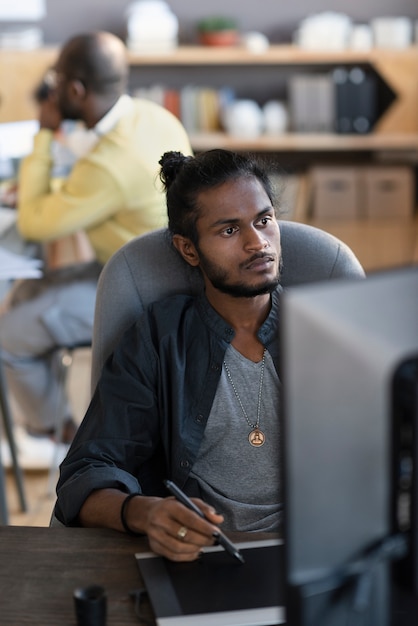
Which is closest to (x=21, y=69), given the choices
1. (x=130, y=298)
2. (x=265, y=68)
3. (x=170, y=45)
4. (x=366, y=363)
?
(x=170, y=45)

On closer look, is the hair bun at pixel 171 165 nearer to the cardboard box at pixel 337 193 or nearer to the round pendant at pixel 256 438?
the round pendant at pixel 256 438

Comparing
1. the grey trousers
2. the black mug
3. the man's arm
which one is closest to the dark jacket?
the man's arm

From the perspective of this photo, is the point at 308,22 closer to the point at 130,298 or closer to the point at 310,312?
the point at 130,298

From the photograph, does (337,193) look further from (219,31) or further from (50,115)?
(50,115)

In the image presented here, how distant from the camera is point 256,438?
5.22ft

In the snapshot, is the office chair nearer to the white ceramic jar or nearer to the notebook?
the notebook

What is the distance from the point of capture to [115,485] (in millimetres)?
1434

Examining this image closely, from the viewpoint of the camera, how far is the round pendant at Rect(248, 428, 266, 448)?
5.22 ft

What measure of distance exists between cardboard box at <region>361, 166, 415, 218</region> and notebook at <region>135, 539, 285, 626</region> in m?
4.05

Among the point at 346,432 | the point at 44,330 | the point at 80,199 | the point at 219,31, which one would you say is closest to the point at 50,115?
the point at 80,199

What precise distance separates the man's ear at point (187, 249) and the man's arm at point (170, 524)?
0.50 meters

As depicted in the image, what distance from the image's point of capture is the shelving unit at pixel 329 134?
5.01 m

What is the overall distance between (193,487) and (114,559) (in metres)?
0.38

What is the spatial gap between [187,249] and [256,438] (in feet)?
1.10
